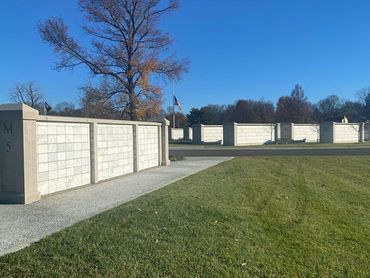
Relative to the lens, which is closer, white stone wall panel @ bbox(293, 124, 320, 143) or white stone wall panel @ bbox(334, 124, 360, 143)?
white stone wall panel @ bbox(293, 124, 320, 143)

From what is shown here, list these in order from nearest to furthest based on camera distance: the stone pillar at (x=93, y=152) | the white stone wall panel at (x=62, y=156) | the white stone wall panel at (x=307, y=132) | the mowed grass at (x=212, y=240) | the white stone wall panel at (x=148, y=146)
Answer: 1. the mowed grass at (x=212, y=240)
2. the white stone wall panel at (x=62, y=156)
3. the stone pillar at (x=93, y=152)
4. the white stone wall panel at (x=148, y=146)
5. the white stone wall panel at (x=307, y=132)

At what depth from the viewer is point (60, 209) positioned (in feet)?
27.8

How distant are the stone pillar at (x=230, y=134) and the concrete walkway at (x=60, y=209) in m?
34.3

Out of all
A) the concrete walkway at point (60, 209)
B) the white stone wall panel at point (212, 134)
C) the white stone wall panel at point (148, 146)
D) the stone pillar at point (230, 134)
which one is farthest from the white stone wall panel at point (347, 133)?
the concrete walkway at point (60, 209)

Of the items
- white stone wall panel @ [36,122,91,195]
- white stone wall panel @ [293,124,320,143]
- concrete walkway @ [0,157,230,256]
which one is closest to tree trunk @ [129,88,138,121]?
concrete walkway @ [0,157,230,256]

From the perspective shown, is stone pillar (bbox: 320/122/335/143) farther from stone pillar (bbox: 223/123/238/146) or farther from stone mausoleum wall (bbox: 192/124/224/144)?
stone pillar (bbox: 223/123/238/146)

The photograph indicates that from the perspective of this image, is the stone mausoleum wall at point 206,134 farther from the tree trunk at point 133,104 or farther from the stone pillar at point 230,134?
the tree trunk at point 133,104

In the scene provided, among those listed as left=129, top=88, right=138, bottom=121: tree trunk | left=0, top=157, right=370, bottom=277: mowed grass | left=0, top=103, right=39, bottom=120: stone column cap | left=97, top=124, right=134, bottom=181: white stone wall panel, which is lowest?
left=0, top=157, right=370, bottom=277: mowed grass

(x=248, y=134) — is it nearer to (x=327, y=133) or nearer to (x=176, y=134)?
(x=327, y=133)

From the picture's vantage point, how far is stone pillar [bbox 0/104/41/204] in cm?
904

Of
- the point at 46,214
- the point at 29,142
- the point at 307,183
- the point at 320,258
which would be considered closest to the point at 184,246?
the point at 320,258

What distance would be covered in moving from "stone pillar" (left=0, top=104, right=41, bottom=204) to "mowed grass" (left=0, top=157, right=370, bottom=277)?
222 centimetres

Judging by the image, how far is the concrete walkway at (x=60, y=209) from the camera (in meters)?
6.36

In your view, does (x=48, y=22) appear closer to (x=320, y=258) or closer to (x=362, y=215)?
(x=362, y=215)
